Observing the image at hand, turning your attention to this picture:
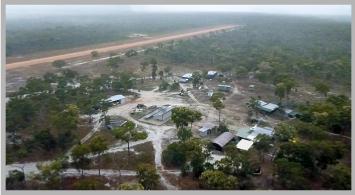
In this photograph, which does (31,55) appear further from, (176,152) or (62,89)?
(176,152)

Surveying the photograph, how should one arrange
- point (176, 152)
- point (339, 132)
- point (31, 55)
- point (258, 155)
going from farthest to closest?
point (31, 55) → point (339, 132) → point (258, 155) → point (176, 152)

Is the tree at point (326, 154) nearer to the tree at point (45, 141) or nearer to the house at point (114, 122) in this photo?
the house at point (114, 122)

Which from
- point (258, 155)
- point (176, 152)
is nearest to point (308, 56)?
point (258, 155)

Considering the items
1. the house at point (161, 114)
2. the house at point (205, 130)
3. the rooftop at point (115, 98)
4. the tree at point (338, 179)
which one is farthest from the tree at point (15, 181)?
the tree at point (338, 179)

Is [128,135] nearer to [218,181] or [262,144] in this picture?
[218,181]

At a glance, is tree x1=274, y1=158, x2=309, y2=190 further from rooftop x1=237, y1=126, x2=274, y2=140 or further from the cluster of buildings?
rooftop x1=237, y1=126, x2=274, y2=140

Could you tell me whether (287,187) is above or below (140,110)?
below
